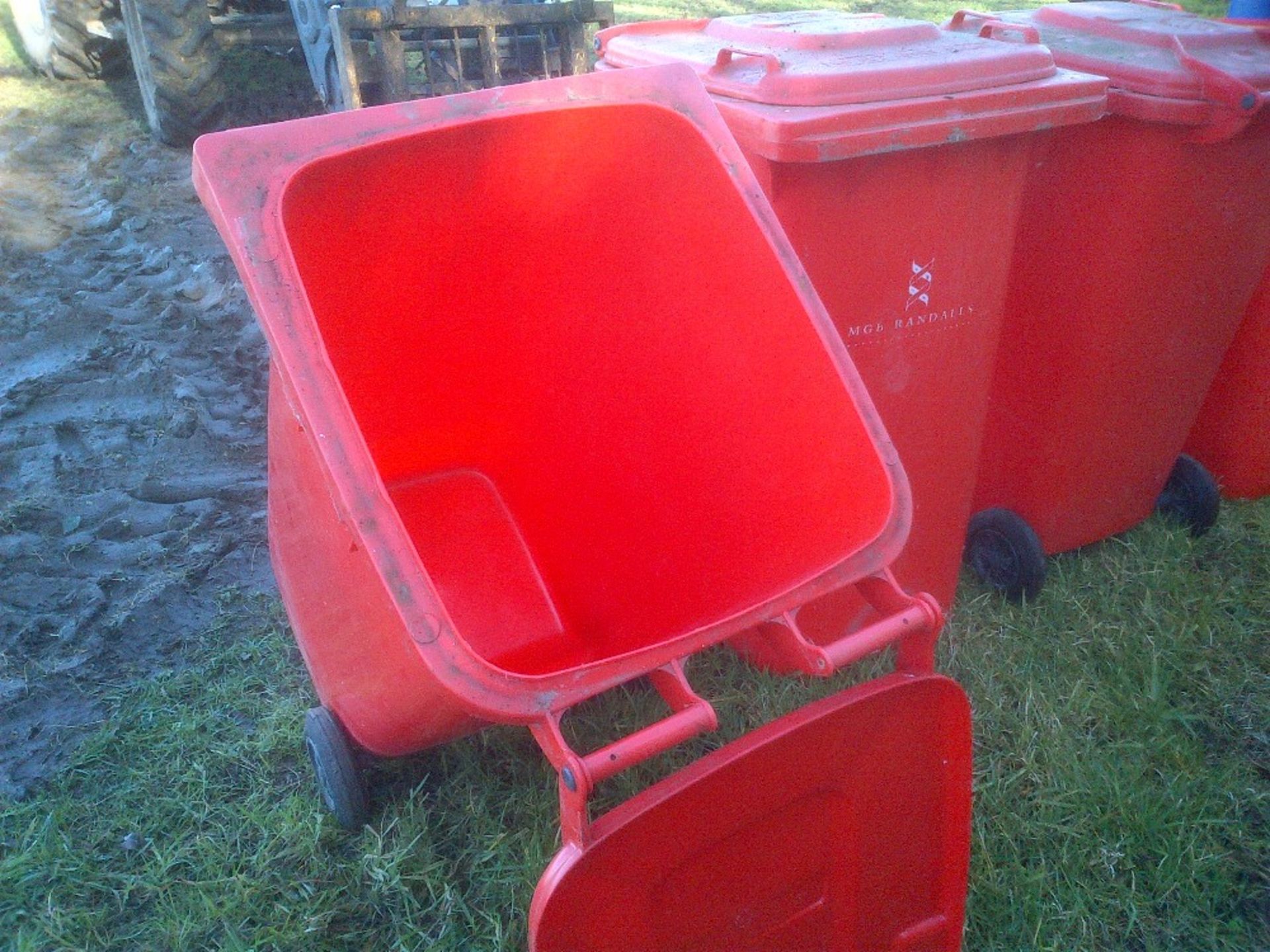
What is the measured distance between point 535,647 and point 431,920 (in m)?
0.61

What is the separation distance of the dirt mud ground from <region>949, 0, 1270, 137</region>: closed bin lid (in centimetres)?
206

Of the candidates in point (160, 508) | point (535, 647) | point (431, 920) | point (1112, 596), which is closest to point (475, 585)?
point (535, 647)

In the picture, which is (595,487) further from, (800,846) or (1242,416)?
(1242,416)

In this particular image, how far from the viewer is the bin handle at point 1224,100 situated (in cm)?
169

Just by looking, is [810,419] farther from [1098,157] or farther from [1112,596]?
[1112,596]

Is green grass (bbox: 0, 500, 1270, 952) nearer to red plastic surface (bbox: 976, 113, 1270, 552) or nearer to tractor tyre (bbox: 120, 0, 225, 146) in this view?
red plastic surface (bbox: 976, 113, 1270, 552)

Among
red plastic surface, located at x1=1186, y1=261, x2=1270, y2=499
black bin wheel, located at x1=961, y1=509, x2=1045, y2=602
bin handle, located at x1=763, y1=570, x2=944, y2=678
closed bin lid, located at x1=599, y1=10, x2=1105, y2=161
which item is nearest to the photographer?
bin handle, located at x1=763, y1=570, x2=944, y2=678

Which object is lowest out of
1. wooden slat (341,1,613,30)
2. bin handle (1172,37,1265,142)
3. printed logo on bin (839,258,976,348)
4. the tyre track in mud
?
the tyre track in mud

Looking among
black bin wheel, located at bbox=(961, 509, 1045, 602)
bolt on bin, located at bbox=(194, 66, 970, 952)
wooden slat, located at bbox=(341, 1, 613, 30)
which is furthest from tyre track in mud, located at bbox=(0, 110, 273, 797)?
black bin wheel, located at bbox=(961, 509, 1045, 602)

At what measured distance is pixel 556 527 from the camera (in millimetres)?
2115

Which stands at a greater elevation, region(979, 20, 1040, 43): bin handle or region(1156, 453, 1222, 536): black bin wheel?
region(979, 20, 1040, 43): bin handle

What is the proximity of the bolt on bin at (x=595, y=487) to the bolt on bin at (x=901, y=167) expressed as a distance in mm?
186

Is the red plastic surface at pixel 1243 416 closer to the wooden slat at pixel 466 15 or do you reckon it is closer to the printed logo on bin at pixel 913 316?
the printed logo on bin at pixel 913 316

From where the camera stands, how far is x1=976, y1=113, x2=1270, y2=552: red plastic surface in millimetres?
1823
